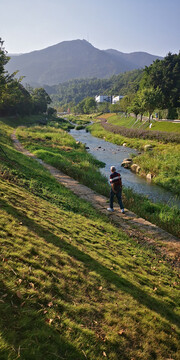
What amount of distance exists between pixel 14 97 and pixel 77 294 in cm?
5171

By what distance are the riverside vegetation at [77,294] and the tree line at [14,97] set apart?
17.2 meters

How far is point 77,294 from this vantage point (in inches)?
215

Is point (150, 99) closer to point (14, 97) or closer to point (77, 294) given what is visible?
point (14, 97)

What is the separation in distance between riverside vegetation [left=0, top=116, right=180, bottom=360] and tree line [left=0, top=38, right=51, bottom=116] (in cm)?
1720

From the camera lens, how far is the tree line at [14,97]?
75.5ft

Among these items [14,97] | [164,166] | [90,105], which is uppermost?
[90,105]

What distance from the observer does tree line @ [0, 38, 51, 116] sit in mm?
23020

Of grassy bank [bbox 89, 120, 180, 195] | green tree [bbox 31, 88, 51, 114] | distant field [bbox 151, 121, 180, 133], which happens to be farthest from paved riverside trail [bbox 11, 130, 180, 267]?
green tree [bbox 31, 88, 51, 114]

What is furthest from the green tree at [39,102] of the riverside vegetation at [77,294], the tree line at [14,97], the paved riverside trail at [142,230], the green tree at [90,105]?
the riverside vegetation at [77,294]

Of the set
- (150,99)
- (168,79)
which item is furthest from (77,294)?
(168,79)

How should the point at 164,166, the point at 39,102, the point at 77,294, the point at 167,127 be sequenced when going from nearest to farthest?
the point at 77,294 < the point at 164,166 < the point at 167,127 < the point at 39,102

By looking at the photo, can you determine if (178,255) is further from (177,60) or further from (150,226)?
(177,60)

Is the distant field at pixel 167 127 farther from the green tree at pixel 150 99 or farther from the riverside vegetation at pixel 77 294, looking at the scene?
the riverside vegetation at pixel 77 294

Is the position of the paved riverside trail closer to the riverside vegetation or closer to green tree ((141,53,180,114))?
the riverside vegetation
